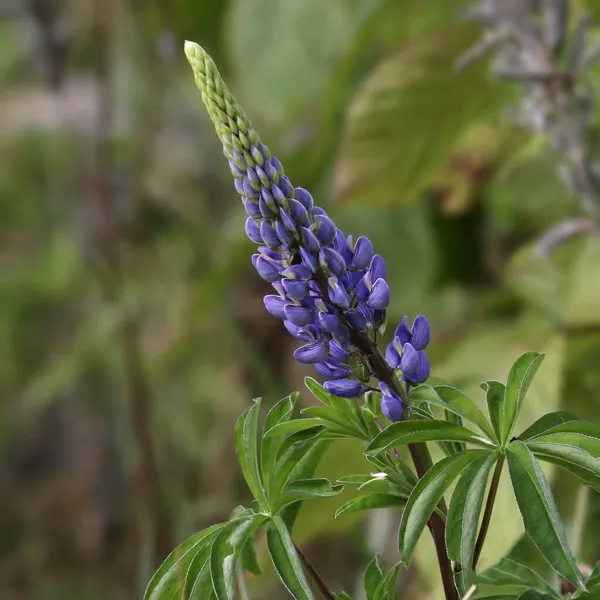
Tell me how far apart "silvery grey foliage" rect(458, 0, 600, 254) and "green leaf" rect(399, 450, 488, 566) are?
0.57m

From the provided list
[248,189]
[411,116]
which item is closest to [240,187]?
[248,189]

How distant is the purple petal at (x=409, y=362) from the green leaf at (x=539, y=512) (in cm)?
6

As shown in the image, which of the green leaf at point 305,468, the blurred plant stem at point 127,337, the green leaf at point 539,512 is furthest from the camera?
the blurred plant stem at point 127,337

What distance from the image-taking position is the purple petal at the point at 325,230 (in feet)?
1.25

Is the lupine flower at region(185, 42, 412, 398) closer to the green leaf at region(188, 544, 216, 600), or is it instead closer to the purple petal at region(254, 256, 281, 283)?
the purple petal at region(254, 256, 281, 283)

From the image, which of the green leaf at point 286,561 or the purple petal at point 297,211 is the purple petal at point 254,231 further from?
the green leaf at point 286,561

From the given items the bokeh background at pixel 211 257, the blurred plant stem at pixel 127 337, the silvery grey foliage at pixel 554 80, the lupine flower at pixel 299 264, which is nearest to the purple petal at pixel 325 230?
the lupine flower at pixel 299 264

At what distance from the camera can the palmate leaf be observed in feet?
3.33

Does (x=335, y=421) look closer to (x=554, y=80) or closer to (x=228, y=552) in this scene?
(x=228, y=552)

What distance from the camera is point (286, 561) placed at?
359mm

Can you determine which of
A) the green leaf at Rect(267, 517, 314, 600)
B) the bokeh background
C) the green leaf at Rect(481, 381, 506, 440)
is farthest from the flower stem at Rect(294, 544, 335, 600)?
the bokeh background

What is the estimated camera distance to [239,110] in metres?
0.37

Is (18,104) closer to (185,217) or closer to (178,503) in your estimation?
(185,217)

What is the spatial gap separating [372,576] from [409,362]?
5.0 inches
